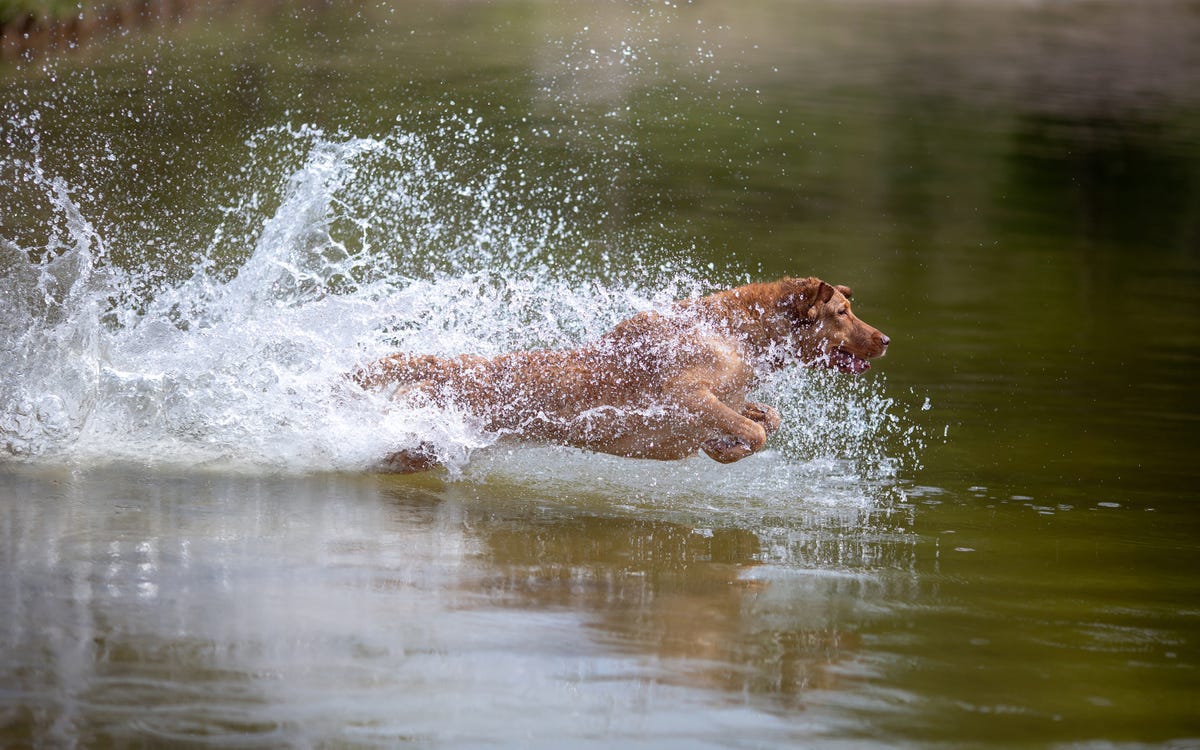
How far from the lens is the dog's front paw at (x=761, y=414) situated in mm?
6699

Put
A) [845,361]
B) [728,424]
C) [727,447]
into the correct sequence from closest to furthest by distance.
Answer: [728,424]
[727,447]
[845,361]

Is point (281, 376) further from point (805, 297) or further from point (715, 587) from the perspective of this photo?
point (715, 587)

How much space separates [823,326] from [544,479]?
1.55 meters

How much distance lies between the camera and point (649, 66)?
75.2 ft

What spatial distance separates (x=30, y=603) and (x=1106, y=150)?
776 inches

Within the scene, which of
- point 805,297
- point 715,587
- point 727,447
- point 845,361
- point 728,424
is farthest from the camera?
point 845,361

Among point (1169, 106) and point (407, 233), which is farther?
point (1169, 106)

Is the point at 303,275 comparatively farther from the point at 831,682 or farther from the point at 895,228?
the point at 895,228

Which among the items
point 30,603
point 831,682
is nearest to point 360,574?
point 30,603

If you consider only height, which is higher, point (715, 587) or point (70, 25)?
point (70, 25)

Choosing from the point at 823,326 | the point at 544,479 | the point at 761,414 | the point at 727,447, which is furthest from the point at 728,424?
the point at 544,479

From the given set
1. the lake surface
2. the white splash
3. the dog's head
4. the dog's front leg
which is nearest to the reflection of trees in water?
the lake surface

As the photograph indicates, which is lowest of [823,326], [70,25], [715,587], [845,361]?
[715,587]

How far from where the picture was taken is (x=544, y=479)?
21.8 feet
